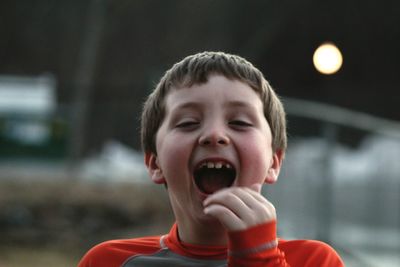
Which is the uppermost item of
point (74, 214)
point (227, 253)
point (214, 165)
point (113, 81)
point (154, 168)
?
point (214, 165)

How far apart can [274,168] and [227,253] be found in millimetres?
297

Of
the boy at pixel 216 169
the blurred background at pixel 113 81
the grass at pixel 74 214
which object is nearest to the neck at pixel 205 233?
the boy at pixel 216 169

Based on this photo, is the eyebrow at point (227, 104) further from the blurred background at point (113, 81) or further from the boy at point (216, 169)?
the blurred background at point (113, 81)

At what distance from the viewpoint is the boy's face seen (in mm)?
2240

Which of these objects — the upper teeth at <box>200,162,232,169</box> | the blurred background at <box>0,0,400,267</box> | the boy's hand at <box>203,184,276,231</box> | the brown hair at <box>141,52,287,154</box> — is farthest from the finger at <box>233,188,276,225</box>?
the blurred background at <box>0,0,400,267</box>

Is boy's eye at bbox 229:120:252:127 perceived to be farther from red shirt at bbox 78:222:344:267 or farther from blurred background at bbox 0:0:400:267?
blurred background at bbox 0:0:400:267

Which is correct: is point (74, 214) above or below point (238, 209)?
below

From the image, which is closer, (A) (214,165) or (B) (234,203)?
(B) (234,203)

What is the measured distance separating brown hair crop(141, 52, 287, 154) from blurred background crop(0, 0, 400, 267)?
9.22 metres

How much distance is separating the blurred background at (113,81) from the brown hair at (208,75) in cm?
922

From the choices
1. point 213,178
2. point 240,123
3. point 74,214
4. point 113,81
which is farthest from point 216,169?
point 113,81

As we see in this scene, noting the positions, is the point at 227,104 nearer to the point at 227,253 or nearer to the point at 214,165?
the point at 214,165

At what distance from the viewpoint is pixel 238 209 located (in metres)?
2.09

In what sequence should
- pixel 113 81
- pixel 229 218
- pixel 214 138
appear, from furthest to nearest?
pixel 113 81 < pixel 214 138 < pixel 229 218
